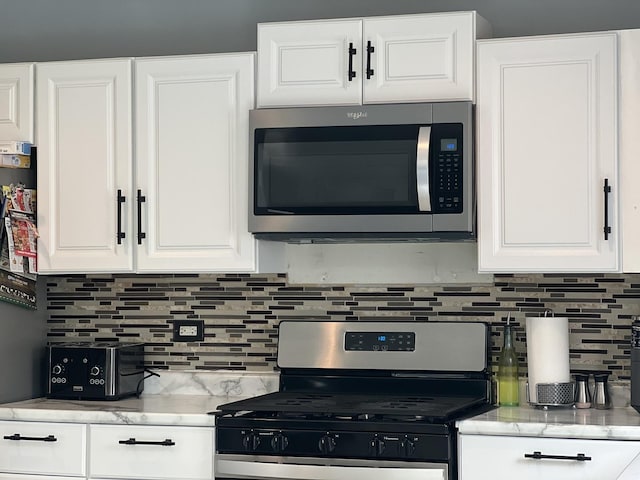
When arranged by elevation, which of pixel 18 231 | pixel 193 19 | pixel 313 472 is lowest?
pixel 313 472

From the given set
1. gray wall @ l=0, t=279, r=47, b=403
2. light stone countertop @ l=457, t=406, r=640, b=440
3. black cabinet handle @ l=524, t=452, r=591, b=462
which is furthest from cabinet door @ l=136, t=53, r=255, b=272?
black cabinet handle @ l=524, t=452, r=591, b=462

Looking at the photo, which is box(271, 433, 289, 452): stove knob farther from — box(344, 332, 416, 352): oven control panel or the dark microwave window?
the dark microwave window

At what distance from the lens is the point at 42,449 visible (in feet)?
12.0

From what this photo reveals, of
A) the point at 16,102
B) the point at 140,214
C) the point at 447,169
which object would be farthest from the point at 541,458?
the point at 16,102

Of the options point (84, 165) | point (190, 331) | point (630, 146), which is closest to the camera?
point (630, 146)

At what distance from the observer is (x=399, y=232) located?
11.7 ft

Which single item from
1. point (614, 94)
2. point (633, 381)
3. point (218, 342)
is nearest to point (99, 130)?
point (218, 342)

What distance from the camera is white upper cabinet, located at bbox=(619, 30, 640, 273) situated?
3.39 metres

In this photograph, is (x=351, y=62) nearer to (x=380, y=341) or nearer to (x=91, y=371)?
(x=380, y=341)

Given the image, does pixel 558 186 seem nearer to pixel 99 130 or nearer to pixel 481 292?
pixel 481 292

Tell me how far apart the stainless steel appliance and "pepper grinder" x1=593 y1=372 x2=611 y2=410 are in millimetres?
1694

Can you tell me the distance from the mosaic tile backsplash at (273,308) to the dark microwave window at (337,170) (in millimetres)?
475

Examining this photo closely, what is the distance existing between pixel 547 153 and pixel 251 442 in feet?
4.36

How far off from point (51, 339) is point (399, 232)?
1.57m
